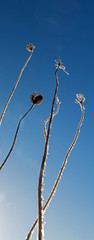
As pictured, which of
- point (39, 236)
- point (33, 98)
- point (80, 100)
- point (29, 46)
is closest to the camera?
point (39, 236)

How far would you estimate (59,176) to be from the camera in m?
0.59

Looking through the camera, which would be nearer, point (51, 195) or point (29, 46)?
point (51, 195)

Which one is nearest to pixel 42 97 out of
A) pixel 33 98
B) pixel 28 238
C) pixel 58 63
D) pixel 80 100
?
pixel 33 98

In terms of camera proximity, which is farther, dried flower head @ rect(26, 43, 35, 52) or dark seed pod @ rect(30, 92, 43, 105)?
dried flower head @ rect(26, 43, 35, 52)

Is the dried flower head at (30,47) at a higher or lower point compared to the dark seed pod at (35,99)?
higher

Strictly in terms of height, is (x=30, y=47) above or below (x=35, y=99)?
above

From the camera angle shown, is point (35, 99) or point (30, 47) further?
point (30, 47)

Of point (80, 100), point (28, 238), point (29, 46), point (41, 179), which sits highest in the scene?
point (29, 46)

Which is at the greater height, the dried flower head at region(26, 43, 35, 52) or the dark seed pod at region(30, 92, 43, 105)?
the dried flower head at region(26, 43, 35, 52)

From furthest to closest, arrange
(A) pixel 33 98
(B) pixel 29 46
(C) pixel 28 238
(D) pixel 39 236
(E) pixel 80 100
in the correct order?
1. (B) pixel 29 46
2. (A) pixel 33 98
3. (E) pixel 80 100
4. (C) pixel 28 238
5. (D) pixel 39 236

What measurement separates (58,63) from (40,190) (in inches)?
25.6

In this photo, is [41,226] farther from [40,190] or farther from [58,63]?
[58,63]

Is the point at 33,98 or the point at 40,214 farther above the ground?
the point at 33,98

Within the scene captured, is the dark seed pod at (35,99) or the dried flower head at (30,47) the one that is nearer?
the dark seed pod at (35,99)
